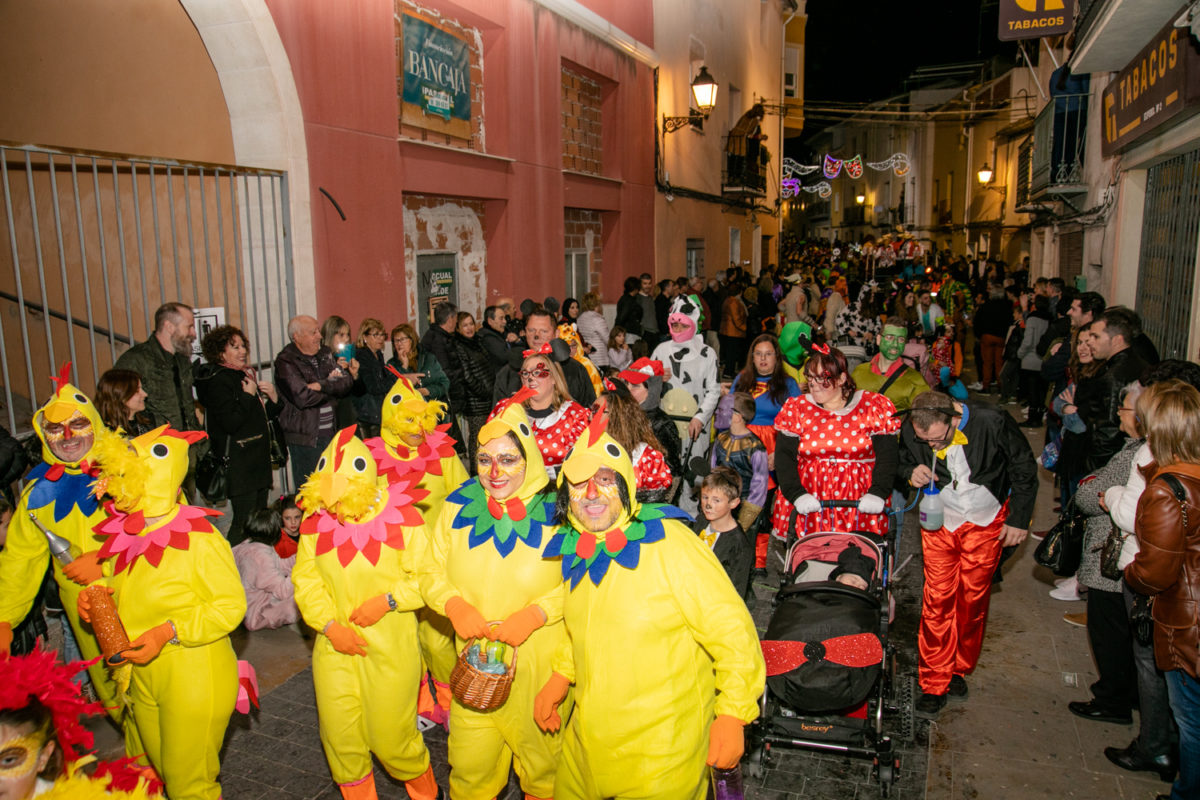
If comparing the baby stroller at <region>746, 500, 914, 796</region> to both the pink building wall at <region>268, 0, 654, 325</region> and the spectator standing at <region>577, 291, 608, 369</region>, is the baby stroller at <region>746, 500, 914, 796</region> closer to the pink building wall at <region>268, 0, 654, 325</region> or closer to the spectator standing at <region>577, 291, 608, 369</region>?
the pink building wall at <region>268, 0, 654, 325</region>

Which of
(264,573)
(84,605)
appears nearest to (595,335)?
(264,573)

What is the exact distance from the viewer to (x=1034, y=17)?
10.8m

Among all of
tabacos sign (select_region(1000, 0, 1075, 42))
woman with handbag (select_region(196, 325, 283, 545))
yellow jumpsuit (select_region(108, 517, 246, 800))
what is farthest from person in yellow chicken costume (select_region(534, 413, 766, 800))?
tabacos sign (select_region(1000, 0, 1075, 42))

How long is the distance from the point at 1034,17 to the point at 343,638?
11428mm

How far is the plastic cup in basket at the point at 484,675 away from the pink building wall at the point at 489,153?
5.69m

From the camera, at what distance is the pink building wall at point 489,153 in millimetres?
8281

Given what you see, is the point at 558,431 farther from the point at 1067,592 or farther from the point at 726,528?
the point at 1067,592

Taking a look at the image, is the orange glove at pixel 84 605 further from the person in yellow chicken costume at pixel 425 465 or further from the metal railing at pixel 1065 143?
the metal railing at pixel 1065 143

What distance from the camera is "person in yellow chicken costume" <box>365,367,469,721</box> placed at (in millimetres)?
4672

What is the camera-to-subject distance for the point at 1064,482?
696cm

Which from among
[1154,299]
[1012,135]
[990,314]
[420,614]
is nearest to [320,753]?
[420,614]

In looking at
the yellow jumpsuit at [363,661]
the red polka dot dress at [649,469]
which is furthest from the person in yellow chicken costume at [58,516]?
the red polka dot dress at [649,469]

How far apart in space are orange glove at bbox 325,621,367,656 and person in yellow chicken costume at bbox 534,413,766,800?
42.4 inches

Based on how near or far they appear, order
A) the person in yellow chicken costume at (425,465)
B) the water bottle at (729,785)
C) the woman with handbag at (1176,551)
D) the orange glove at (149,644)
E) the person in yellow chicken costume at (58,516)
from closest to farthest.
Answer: the water bottle at (729,785) → the orange glove at (149,644) → the woman with handbag at (1176,551) → the person in yellow chicken costume at (58,516) → the person in yellow chicken costume at (425,465)
